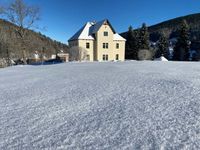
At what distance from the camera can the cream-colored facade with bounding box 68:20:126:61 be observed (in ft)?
118

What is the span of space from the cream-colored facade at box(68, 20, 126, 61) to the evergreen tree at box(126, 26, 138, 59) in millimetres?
5648

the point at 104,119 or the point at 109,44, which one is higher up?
the point at 109,44

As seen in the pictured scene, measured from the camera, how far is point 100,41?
36.5m

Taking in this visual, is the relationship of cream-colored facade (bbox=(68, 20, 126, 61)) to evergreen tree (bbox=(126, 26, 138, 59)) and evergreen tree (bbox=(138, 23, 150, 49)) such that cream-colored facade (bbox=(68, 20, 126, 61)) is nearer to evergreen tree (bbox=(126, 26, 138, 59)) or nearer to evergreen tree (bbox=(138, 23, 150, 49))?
evergreen tree (bbox=(126, 26, 138, 59))

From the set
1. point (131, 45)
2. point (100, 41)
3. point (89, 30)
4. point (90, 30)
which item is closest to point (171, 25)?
point (131, 45)

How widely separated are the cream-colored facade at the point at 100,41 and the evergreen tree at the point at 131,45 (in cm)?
565

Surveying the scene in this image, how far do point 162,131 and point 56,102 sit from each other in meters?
3.14

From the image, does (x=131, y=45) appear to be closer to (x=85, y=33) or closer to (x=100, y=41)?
(x=100, y=41)

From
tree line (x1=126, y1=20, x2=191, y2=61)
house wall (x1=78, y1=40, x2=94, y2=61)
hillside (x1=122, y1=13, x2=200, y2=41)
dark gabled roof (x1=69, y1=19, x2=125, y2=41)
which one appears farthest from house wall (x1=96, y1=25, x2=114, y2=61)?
hillside (x1=122, y1=13, x2=200, y2=41)

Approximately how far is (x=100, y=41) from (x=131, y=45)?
1032 cm

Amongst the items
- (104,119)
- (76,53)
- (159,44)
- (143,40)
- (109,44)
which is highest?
(143,40)

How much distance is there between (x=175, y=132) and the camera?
3.58 metres

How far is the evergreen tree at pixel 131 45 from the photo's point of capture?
4388cm

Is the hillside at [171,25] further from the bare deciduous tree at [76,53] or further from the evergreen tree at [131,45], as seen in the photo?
the bare deciduous tree at [76,53]
